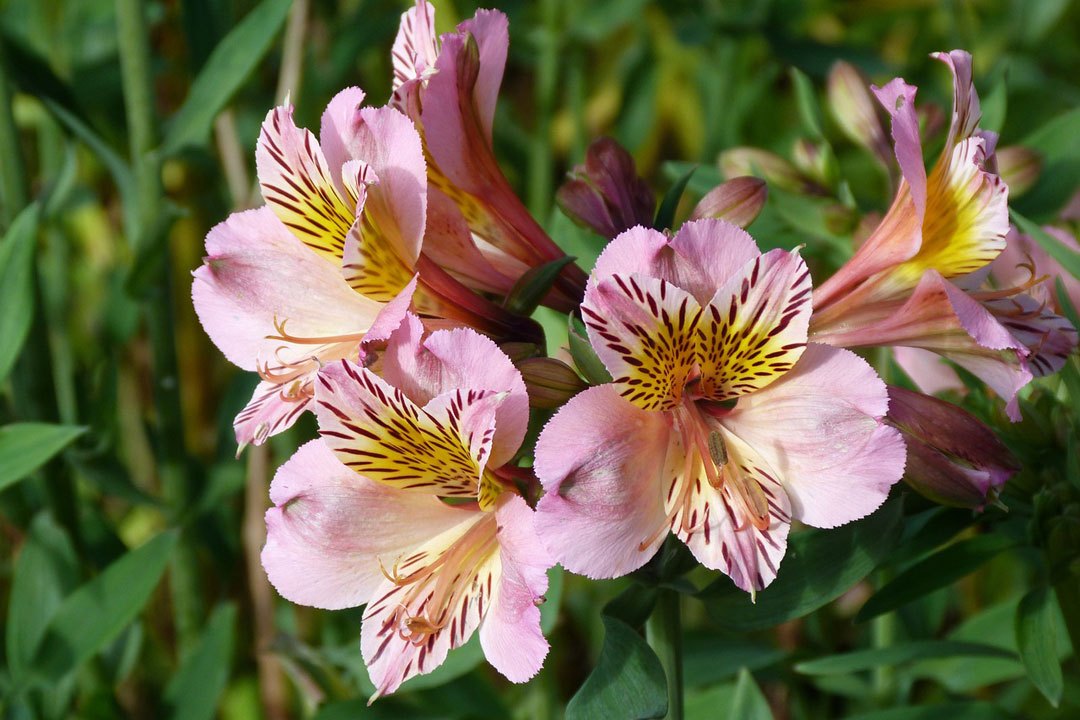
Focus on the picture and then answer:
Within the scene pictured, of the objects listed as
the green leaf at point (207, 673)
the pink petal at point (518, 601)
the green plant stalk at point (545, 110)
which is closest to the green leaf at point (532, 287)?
the pink petal at point (518, 601)

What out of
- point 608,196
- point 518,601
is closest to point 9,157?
point 608,196

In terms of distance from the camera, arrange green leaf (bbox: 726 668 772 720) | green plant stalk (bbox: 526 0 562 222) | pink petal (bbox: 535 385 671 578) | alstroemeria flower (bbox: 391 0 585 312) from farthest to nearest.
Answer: green plant stalk (bbox: 526 0 562 222)
green leaf (bbox: 726 668 772 720)
alstroemeria flower (bbox: 391 0 585 312)
pink petal (bbox: 535 385 671 578)

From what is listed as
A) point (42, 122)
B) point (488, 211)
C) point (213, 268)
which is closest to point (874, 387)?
point (488, 211)

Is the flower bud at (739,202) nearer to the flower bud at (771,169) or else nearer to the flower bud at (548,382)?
the flower bud at (548,382)

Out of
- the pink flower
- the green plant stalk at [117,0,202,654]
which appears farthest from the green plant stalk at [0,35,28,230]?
the pink flower

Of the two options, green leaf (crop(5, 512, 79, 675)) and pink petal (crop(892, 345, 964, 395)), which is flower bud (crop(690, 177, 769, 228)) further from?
green leaf (crop(5, 512, 79, 675))

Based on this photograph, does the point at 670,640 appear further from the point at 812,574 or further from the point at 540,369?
the point at 540,369

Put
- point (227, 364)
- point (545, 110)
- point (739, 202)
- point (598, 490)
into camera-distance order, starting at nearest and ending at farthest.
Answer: point (598, 490) → point (739, 202) → point (545, 110) → point (227, 364)

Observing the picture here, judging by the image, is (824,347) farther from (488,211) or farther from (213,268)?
(213,268)
